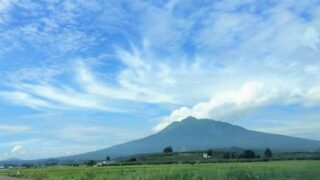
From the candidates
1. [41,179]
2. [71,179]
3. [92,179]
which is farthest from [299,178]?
[41,179]

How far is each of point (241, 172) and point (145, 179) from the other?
6.90m

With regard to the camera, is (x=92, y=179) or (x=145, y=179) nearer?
(x=145, y=179)

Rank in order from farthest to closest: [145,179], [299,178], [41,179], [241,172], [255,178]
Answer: [41,179] → [145,179] → [241,172] → [255,178] → [299,178]

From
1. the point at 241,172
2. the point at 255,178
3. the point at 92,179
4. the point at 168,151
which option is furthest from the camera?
the point at 168,151

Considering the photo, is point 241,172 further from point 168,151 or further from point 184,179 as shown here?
point 168,151

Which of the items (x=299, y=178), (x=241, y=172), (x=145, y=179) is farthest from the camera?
(x=145, y=179)

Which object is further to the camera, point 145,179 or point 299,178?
point 145,179

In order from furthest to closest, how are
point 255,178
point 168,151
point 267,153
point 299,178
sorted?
point 168,151 → point 267,153 → point 255,178 → point 299,178

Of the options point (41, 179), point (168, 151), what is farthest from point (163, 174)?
point (168, 151)

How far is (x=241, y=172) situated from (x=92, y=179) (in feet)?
56.2

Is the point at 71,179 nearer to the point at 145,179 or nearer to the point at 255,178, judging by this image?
the point at 145,179

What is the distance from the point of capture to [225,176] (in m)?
32.4

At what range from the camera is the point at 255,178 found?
3148 cm

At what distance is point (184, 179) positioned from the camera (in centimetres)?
3519
